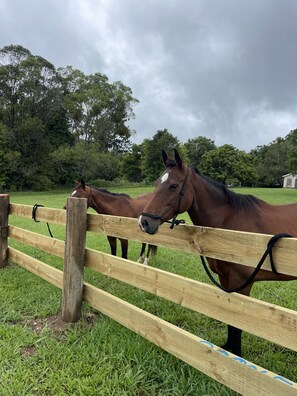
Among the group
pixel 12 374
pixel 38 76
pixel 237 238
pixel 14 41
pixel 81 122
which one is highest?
pixel 14 41

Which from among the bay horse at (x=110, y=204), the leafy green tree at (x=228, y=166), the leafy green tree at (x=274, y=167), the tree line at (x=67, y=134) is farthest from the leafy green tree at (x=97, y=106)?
the bay horse at (x=110, y=204)

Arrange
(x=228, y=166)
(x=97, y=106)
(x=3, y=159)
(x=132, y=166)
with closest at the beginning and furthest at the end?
(x=3, y=159), (x=97, y=106), (x=228, y=166), (x=132, y=166)

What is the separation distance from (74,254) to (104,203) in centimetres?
285

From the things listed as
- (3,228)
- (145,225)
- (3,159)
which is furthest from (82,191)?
(3,159)

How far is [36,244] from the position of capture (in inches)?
178

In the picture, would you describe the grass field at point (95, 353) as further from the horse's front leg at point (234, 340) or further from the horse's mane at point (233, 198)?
the horse's mane at point (233, 198)

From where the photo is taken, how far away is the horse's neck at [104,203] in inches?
240

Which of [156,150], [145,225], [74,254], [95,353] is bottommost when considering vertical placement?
[95,353]

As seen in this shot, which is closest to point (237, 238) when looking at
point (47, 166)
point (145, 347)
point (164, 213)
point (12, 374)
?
point (164, 213)

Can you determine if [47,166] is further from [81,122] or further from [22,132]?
[81,122]

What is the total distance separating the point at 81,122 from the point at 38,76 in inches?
348

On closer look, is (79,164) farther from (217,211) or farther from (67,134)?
(217,211)

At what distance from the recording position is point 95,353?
9.27ft

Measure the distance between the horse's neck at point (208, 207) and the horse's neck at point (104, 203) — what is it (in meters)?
3.33
